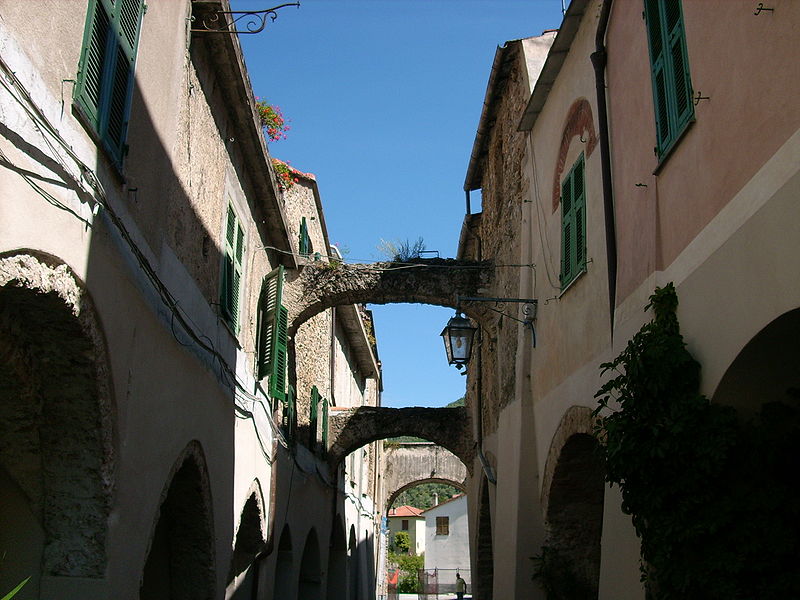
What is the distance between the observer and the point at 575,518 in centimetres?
920

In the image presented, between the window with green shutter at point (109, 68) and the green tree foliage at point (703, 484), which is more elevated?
the window with green shutter at point (109, 68)

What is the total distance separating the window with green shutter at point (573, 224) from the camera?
329 inches

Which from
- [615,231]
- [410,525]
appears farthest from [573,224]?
[410,525]

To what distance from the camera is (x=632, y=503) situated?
541 cm

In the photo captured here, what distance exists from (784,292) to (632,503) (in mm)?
1784

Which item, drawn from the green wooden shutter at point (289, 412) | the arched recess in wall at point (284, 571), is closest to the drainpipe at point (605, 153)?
the green wooden shutter at point (289, 412)

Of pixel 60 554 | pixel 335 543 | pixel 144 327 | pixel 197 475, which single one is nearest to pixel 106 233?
pixel 144 327

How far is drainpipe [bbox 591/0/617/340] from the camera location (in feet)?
23.6

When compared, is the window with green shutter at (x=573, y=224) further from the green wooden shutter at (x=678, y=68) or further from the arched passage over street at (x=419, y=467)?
the arched passage over street at (x=419, y=467)

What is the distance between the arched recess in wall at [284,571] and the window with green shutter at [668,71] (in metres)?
9.57

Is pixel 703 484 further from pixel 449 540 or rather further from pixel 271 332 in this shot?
pixel 449 540

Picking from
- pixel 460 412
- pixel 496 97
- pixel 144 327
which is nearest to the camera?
pixel 144 327

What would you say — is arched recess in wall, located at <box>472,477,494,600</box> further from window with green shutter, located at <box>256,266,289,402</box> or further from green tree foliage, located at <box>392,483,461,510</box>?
green tree foliage, located at <box>392,483,461,510</box>

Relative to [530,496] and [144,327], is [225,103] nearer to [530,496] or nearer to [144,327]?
[144,327]
